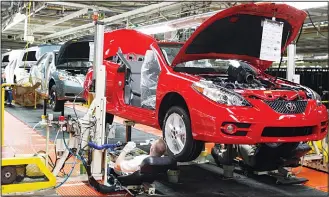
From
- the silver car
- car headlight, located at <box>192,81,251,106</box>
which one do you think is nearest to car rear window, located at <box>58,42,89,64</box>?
the silver car

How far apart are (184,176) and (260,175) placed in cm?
115

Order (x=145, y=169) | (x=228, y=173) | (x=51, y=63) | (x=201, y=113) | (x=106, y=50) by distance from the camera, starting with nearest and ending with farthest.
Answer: (x=201, y=113) → (x=145, y=169) → (x=228, y=173) → (x=106, y=50) → (x=51, y=63)

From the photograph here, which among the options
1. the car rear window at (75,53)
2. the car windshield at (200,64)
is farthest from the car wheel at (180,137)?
the car rear window at (75,53)

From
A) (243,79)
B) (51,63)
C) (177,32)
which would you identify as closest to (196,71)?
(243,79)

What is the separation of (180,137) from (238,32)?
1459 mm

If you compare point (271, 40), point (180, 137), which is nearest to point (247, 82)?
point (271, 40)

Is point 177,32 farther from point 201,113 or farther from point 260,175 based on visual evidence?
point 201,113

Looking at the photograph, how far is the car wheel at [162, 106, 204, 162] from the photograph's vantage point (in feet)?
14.1

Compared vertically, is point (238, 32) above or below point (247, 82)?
above

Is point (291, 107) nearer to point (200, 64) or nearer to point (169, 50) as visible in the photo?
point (200, 64)

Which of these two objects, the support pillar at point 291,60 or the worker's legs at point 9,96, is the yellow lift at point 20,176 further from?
the worker's legs at point 9,96

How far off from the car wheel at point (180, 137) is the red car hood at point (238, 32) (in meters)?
0.75

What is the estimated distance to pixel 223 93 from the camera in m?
4.09

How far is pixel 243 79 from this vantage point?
15.7 feet
